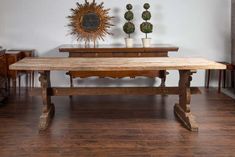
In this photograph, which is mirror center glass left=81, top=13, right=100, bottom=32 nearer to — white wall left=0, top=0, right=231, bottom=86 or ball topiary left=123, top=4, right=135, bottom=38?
white wall left=0, top=0, right=231, bottom=86

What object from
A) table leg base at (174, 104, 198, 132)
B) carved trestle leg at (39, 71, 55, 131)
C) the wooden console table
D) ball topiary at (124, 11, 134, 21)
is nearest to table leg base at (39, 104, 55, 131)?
carved trestle leg at (39, 71, 55, 131)

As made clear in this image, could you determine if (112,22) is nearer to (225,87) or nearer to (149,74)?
(149,74)

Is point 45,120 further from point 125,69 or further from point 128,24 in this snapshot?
point 128,24

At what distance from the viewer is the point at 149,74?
4.71m

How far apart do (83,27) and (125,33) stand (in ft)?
2.18

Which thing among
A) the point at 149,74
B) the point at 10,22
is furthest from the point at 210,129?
the point at 10,22

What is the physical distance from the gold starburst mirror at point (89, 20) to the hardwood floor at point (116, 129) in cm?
116

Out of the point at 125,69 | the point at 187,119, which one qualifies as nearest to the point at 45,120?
the point at 125,69

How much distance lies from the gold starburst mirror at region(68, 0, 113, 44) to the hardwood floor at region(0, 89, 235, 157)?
116 centimetres

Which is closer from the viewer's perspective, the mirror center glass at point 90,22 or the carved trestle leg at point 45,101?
the carved trestle leg at point 45,101

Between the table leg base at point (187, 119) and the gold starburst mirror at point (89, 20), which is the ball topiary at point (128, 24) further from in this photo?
the table leg base at point (187, 119)

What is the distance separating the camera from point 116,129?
3.34 metres

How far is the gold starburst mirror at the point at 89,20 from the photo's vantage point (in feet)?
17.4

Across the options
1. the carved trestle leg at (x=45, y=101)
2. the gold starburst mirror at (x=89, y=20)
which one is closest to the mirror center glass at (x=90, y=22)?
the gold starburst mirror at (x=89, y=20)
